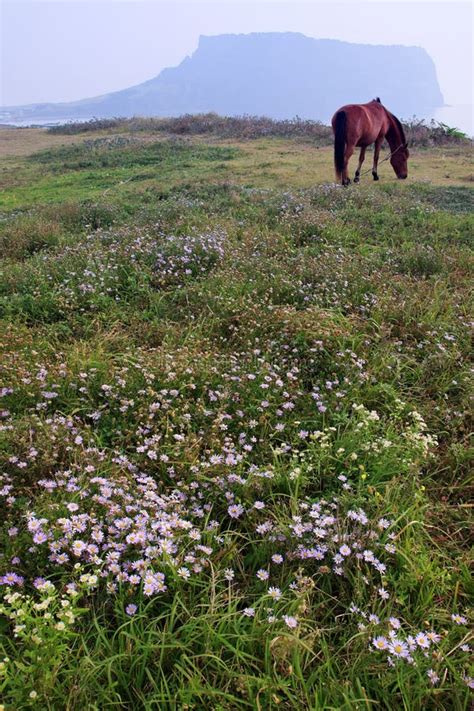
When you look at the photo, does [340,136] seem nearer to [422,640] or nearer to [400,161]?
[400,161]

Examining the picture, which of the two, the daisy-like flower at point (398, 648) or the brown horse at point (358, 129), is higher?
the brown horse at point (358, 129)

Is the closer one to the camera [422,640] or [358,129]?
[422,640]

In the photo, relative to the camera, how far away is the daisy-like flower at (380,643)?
2.09m

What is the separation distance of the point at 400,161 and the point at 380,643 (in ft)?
52.9

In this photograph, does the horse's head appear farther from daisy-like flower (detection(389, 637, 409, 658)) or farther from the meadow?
daisy-like flower (detection(389, 637, 409, 658))

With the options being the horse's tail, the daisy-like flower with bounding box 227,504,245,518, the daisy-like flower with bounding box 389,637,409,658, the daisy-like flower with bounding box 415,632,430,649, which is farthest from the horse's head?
the daisy-like flower with bounding box 389,637,409,658

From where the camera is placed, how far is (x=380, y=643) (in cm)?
211

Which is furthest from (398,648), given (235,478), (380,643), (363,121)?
(363,121)

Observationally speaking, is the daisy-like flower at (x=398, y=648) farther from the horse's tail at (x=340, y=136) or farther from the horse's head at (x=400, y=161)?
the horse's head at (x=400, y=161)

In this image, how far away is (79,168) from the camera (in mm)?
20234

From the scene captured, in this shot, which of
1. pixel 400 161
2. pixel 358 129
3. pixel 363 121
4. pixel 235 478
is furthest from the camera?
pixel 400 161

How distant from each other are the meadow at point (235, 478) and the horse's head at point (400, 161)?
30.9ft

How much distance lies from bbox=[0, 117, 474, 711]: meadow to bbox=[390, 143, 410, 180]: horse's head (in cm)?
940

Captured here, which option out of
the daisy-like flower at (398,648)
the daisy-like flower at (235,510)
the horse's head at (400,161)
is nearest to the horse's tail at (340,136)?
the horse's head at (400,161)
